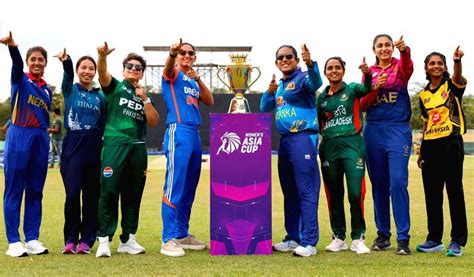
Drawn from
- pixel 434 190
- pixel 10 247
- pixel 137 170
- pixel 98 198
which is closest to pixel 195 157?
pixel 137 170

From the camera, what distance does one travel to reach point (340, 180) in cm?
603

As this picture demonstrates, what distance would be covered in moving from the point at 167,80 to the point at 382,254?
105 inches

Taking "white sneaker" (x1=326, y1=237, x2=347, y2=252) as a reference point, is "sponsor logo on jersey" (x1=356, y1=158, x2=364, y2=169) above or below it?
above

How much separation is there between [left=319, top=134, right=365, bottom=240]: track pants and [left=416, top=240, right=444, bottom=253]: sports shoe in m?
0.58

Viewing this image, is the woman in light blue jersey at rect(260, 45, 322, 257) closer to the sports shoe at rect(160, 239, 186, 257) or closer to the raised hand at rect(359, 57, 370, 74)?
the raised hand at rect(359, 57, 370, 74)

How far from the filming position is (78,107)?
19.4 feet

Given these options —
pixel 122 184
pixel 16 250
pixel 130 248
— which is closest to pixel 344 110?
pixel 122 184

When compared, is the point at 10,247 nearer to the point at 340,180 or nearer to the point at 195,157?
the point at 195,157

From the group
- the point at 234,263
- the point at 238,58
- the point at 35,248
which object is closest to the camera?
the point at 234,263

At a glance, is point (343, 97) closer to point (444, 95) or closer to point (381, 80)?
point (381, 80)

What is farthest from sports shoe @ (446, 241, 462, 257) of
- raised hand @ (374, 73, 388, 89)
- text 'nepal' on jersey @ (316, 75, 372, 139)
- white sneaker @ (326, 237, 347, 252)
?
raised hand @ (374, 73, 388, 89)

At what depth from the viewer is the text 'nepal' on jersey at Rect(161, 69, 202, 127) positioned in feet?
19.6

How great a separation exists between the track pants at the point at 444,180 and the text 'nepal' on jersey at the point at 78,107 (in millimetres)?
3243

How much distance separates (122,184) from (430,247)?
10.0ft
